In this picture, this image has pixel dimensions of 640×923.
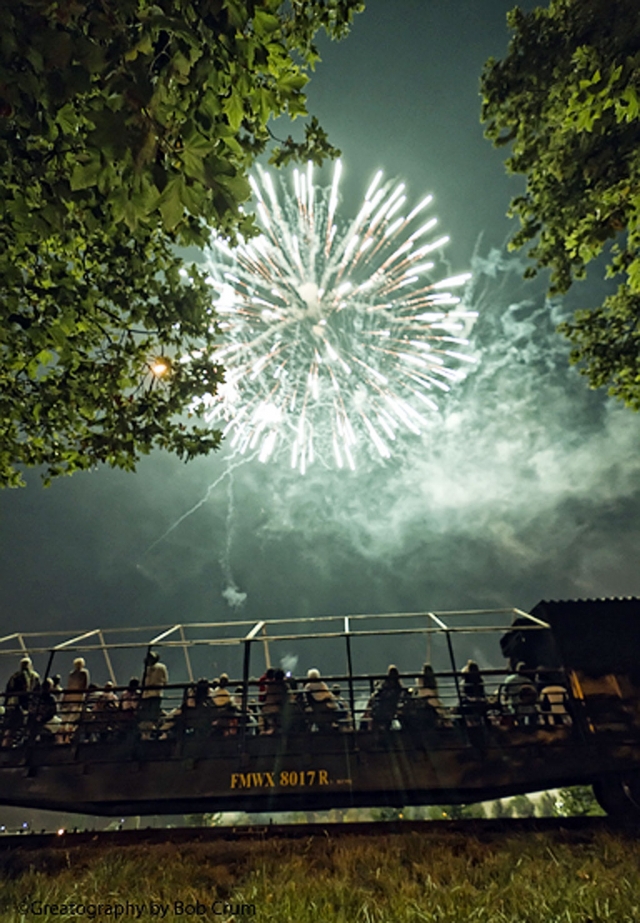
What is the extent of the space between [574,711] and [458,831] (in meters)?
3.19

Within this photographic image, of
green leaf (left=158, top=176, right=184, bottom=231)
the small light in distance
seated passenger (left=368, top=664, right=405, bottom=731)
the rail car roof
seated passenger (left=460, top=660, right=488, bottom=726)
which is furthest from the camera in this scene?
the rail car roof

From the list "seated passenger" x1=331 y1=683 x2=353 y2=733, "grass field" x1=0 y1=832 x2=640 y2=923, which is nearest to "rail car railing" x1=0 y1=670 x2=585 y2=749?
"seated passenger" x1=331 y1=683 x2=353 y2=733

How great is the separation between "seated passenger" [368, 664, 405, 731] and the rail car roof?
3.70m

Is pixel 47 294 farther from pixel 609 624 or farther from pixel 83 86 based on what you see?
pixel 609 624

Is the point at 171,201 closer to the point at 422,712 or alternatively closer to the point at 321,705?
the point at 321,705

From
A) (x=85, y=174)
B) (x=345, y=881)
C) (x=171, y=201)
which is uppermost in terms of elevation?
(x=85, y=174)

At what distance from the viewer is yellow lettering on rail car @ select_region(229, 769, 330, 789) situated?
7.99 metres

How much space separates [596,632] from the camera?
32.2ft

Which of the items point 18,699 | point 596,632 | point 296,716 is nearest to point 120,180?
point 296,716

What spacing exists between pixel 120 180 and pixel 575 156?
28.5ft

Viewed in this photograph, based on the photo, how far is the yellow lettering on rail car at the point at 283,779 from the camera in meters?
7.99

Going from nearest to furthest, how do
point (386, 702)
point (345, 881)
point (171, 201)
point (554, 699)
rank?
point (171, 201) < point (345, 881) < point (386, 702) < point (554, 699)

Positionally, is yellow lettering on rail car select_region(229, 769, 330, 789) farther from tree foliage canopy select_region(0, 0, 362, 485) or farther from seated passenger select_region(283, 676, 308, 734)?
tree foliage canopy select_region(0, 0, 362, 485)

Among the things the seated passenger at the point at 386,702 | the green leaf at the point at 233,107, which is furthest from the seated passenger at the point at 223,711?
the green leaf at the point at 233,107
